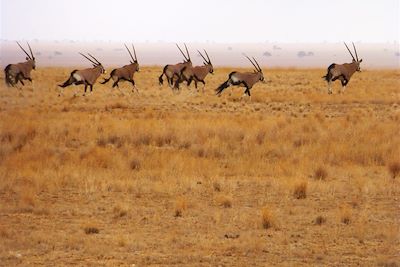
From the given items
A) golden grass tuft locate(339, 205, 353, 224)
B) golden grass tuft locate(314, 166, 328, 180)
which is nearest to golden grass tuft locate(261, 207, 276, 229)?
golden grass tuft locate(339, 205, 353, 224)

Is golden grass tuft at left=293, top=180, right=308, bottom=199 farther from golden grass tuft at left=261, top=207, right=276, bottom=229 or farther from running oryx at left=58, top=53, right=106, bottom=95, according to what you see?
running oryx at left=58, top=53, right=106, bottom=95

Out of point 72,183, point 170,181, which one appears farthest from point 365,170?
point 72,183

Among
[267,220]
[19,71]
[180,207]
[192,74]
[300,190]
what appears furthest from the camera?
[192,74]

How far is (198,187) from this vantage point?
1096 centimetres

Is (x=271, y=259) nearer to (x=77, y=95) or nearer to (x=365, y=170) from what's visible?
(x=365, y=170)

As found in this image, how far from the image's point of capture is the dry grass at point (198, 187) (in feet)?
24.9

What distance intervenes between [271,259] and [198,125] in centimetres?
1113

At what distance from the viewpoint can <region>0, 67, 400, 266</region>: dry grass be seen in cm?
760

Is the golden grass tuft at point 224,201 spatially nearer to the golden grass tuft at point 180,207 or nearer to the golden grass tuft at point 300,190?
the golden grass tuft at point 180,207

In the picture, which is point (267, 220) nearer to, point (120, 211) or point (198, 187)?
point (120, 211)

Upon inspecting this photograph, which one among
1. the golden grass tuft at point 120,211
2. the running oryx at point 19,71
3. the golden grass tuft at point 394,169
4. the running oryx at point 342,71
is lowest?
the golden grass tuft at point 120,211

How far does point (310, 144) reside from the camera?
1566 cm

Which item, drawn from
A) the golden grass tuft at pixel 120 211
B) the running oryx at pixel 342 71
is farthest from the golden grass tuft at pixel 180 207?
the running oryx at pixel 342 71

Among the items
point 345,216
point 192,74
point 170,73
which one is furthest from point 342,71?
point 345,216
